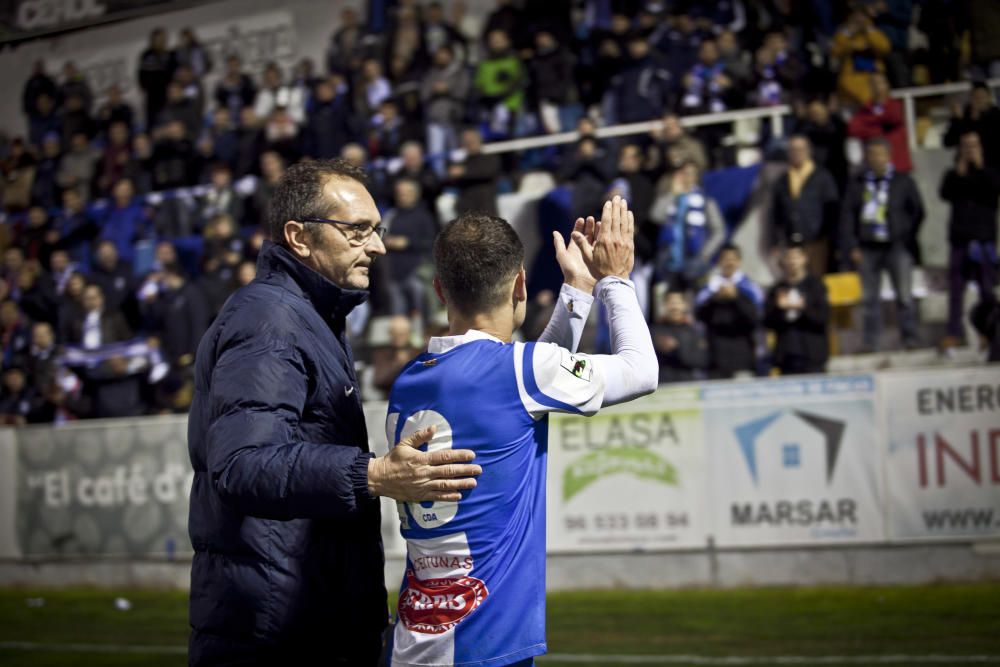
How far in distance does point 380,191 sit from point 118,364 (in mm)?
3716

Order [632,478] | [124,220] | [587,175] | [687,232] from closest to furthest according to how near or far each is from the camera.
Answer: [632,478], [687,232], [587,175], [124,220]

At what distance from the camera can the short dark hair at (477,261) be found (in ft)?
9.25

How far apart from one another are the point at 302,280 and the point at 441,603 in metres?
0.90

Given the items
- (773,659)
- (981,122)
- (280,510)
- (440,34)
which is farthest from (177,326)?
A: (280,510)

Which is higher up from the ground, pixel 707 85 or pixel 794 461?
pixel 707 85

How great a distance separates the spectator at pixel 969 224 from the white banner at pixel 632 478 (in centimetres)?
274

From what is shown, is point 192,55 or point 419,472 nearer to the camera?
point 419,472

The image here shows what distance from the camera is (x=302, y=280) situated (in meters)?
3.05

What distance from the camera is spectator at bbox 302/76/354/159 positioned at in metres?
15.0

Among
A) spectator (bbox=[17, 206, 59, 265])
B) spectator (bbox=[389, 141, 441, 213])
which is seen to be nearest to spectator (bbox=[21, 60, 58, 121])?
spectator (bbox=[17, 206, 59, 265])

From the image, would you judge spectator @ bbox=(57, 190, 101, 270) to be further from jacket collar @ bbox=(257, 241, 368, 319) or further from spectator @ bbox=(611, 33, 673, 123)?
jacket collar @ bbox=(257, 241, 368, 319)

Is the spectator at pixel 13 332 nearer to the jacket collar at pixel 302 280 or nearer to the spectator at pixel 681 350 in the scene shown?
the spectator at pixel 681 350

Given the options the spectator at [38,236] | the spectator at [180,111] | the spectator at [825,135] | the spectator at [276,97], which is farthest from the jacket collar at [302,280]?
the spectator at [180,111]

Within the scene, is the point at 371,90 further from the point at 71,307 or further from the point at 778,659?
the point at 778,659
